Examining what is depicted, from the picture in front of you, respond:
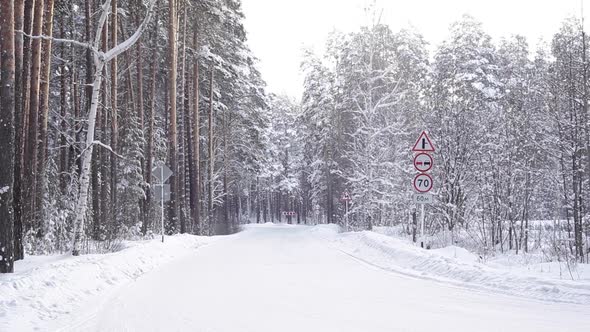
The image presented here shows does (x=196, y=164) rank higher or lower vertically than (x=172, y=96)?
lower

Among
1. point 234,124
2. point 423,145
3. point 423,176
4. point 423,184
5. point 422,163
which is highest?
point 234,124

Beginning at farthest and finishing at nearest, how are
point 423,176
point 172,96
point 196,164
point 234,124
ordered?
point 234,124
point 196,164
point 172,96
point 423,176

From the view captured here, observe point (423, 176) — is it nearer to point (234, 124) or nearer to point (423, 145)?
point (423, 145)

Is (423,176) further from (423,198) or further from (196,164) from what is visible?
(196,164)

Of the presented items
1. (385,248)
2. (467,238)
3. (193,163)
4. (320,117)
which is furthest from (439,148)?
(320,117)

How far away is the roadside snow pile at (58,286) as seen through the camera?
6067 mm

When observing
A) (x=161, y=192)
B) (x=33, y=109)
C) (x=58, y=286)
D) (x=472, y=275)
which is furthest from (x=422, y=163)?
(x=33, y=109)

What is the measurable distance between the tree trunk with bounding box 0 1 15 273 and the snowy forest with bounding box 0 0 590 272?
3 cm

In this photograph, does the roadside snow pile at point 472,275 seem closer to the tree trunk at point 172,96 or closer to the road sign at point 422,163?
the road sign at point 422,163

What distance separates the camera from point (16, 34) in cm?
1098

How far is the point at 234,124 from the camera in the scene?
39.3 meters

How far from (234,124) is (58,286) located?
1276 inches

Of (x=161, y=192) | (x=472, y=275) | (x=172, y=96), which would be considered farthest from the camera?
(x=172, y=96)

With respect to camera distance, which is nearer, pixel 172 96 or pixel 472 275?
pixel 472 275
